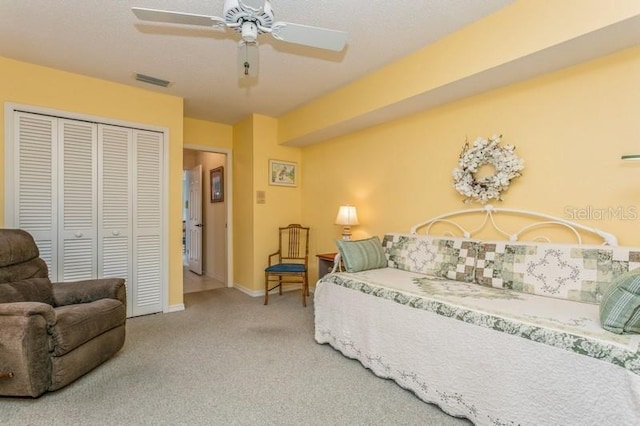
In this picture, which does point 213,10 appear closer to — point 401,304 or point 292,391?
point 401,304

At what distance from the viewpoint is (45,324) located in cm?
192

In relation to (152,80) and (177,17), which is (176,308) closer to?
(152,80)

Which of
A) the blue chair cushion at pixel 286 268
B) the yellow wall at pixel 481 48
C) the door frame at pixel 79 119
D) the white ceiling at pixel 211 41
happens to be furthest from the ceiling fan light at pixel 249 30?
the blue chair cushion at pixel 286 268

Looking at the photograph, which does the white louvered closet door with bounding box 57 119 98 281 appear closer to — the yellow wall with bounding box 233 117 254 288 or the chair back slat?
the yellow wall with bounding box 233 117 254 288

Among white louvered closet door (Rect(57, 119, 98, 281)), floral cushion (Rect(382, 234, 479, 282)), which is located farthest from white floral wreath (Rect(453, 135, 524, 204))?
white louvered closet door (Rect(57, 119, 98, 281))

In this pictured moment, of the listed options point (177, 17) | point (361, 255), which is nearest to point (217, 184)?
point (361, 255)

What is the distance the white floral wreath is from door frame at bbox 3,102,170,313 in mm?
3138

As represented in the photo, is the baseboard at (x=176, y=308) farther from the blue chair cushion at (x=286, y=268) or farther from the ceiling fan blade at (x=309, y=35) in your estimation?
the ceiling fan blade at (x=309, y=35)

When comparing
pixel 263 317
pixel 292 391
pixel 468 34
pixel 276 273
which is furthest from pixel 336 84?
pixel 292 391

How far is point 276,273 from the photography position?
12.9 feet

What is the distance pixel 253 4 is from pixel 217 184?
13.0 feet

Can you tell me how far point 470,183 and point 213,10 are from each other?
2373 millimetres

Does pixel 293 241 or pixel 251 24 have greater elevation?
pixel 251 24

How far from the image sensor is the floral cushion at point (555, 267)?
1.91m
